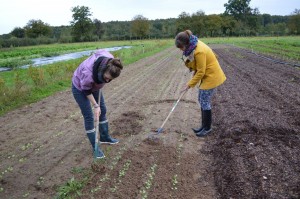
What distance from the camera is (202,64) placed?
5582mm

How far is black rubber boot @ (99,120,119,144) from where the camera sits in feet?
18.6

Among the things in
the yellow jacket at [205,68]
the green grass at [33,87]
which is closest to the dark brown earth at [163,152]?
the green grass at [33,87]

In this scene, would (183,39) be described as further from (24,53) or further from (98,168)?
(24,53)

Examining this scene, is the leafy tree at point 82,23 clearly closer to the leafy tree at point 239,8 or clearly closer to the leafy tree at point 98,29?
the leafy tree at point 98,29

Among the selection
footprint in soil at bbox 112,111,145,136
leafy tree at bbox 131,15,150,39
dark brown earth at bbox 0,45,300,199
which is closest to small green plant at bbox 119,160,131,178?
dark brown earth at bbox 0,45,300,199

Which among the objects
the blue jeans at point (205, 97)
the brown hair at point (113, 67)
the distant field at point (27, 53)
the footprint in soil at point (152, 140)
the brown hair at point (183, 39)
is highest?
the brown hair at point (183, 39)

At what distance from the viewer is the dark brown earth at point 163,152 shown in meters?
4.27

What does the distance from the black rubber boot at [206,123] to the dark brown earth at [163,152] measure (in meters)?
0.16

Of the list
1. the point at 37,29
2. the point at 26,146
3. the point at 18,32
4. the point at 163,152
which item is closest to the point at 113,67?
the point at 163,152

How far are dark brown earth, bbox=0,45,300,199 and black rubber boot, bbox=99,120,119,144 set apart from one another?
19 cm

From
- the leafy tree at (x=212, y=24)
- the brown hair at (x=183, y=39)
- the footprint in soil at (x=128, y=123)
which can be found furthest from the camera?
the leafy tree at (x=212, y=24)

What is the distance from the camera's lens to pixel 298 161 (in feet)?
15.4

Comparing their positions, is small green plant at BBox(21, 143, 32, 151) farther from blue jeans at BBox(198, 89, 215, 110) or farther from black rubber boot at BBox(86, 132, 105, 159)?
blue jeans at BBox(198, 89, 215, 110)

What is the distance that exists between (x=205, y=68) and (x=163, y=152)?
1712mm
